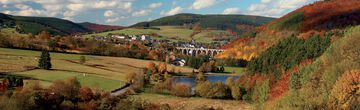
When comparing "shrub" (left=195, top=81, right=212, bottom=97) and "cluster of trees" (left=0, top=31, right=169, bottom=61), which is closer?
"shrub" (left=195, top=81, right=212, bottom=97)

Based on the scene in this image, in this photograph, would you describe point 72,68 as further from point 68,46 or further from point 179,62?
point 179,62

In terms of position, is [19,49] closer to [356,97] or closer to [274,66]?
[274,66]

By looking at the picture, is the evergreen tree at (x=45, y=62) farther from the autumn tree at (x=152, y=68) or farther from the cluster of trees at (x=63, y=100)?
the autumn tree at (x=152, y=68)

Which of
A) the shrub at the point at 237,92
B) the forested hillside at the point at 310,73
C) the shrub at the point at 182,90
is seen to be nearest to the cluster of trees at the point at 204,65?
the forested hillside at the point at 310,73

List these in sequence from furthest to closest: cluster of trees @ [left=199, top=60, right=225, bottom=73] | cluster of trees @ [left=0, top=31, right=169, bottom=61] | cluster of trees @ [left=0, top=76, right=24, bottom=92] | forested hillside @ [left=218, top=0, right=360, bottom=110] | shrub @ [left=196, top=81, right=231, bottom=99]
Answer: cluster of trees @ [left=199, top=60, right=225, bottom=73]
cluster of trees @ [left=0, top=31, right=169, bottom=61]
shrub @ [left=196, top=81, right=231, bottom=99]
cluster of trees @ [left=0, top=76, right=24, bottom=92]
forested hillside @ [left=218, top=0, right=360, bottom=110]

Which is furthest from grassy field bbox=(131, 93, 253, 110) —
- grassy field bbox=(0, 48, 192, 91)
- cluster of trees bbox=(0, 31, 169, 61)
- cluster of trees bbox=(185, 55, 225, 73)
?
cluster of trees bbox=(185, 55, 225, 73)

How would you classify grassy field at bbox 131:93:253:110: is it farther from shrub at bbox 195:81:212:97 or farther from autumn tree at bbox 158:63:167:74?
autumn tree at bbox 158:63:167:74

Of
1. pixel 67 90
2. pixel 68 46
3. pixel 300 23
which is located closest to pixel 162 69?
pixel 68 46
